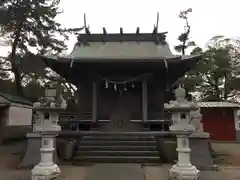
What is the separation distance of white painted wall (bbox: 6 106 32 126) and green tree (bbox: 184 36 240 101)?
15.5 meters

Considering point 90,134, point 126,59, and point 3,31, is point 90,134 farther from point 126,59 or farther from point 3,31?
point 3,31

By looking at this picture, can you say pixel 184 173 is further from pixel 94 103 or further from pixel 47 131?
pixel 94 103

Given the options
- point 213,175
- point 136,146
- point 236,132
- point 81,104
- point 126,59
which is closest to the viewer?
point 213,175

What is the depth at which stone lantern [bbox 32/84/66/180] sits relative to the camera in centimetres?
729

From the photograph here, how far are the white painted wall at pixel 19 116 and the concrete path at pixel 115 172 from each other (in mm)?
10676

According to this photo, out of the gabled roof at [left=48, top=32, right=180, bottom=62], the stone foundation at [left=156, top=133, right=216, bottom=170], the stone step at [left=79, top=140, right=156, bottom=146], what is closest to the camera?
the stone foundation at [left=156, top=133, right=216, bottom=170]

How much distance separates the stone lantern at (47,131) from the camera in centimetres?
729

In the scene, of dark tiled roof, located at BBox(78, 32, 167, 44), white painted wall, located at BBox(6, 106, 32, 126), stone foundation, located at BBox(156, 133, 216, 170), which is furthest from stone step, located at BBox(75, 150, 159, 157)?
white painted wall, located at BBox(6, 106, 32, 126)

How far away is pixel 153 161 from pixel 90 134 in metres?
2.92

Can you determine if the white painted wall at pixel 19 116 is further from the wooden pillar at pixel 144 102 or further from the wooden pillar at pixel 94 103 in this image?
the wooden pillar at pixel 144 102

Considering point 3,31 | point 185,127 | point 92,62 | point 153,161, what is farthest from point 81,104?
point 3,31

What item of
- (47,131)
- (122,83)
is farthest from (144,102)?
(47,131)

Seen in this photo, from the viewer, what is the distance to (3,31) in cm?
2284

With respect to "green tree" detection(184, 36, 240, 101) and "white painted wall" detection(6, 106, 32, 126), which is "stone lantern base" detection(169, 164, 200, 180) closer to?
"white painted wall" detection(6, 106, 32, 126)
